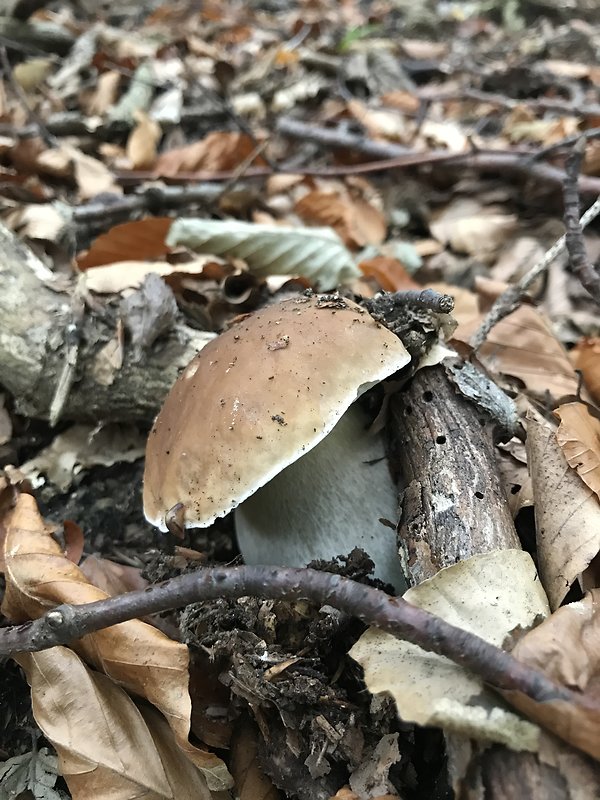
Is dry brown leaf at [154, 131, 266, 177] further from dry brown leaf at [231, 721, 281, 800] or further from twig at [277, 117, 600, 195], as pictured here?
dry brown leaf at [231, 721, 281, 800]

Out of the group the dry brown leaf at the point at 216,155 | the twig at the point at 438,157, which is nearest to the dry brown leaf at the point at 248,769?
the twig at the point at 438,157

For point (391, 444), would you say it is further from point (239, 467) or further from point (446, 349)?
point (239, 467)

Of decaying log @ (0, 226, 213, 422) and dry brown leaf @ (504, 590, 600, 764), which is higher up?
dry brown leaf @ (504, 590, 600, 764)

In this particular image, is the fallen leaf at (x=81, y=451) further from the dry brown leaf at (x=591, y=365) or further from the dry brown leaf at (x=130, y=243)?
the dry brown leaf at (x=591, y=365)

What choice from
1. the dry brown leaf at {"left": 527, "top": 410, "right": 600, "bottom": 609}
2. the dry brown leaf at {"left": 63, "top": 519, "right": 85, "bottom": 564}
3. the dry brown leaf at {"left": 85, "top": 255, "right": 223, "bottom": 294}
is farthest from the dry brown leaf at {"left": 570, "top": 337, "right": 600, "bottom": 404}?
the dry brown leaf at {"left": 63, "top": 519, "right": 85, "bottom": 564}

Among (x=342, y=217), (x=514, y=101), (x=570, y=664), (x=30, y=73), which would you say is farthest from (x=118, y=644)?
(x=30, y=73)

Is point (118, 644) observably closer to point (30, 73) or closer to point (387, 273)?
point (387, 273)

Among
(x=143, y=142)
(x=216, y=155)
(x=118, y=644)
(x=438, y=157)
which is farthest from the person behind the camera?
(x=143, y=142)
